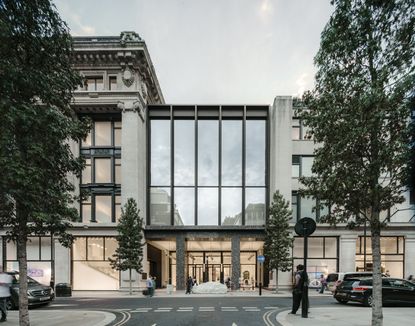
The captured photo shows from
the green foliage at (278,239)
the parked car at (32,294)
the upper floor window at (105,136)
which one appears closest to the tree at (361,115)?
the parked car at (32,294)

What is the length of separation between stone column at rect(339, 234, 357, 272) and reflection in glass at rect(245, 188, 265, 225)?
745cm

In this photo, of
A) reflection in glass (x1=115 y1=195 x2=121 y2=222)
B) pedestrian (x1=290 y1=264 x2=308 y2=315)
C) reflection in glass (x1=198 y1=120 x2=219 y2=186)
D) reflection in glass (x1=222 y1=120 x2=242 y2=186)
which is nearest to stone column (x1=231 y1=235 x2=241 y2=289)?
reflection in glass (x1=222 y1=120 x2=242 y2=186)

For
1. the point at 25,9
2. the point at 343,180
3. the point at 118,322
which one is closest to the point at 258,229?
the point at 118,322

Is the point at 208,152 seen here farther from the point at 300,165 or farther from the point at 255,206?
the point at 300,165

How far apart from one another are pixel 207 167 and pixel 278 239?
9.43m

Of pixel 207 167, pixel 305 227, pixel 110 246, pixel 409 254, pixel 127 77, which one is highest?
pixel 127 77

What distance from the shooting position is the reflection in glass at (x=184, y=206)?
29.3 m

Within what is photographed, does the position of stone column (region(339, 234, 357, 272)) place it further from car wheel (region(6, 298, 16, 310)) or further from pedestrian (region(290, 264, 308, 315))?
car wheel (region(6, 298, 16, 310))

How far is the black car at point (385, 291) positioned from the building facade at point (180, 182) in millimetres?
11711

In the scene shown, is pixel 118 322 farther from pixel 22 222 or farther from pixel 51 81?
pixel 51 81

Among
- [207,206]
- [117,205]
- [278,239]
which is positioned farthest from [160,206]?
[278,239]

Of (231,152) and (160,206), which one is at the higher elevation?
(231,152)

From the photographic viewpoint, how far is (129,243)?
78.6 ft

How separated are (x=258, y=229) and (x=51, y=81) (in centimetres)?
2305
